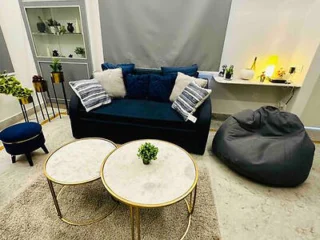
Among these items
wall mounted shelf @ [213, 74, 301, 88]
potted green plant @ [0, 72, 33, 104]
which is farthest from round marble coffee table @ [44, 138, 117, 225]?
wall mounted shelf @ [213, 74, 301, 88]

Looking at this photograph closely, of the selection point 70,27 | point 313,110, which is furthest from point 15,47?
point 313,110

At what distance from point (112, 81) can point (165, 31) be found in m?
1.09

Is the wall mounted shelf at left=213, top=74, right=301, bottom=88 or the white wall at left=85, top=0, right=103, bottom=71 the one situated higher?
the white wall at left=85, top=0, right=103, bottom=71

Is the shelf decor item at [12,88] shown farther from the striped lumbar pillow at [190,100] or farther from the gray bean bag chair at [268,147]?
the gray bean bag chair at [268,147]

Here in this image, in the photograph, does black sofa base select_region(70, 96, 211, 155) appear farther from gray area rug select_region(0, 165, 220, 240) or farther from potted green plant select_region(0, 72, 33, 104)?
potted green plant select_region(0, 72, 33, 104)

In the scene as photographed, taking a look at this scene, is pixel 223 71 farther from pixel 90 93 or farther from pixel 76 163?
pixel 76 163

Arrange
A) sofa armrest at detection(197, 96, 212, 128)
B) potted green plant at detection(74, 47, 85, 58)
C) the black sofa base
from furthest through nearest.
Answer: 1. potted green plant at detection(74, 47, 85, 58)
2. the black sofa base
3. sofa armrest at detection(197, 96, 212, 128)

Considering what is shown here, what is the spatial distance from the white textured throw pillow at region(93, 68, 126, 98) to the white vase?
5.69 feet

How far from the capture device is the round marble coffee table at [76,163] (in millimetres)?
1204

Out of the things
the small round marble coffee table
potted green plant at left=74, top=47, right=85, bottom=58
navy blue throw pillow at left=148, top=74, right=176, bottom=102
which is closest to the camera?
the small round marble coffee table

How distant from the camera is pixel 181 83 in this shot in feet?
7.41

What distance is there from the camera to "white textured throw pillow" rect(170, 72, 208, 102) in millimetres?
2179

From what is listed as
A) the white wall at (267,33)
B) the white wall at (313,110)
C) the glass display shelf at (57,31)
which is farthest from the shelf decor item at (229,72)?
the glass display shelf at (57,31)

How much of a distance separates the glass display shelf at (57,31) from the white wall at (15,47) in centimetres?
14
